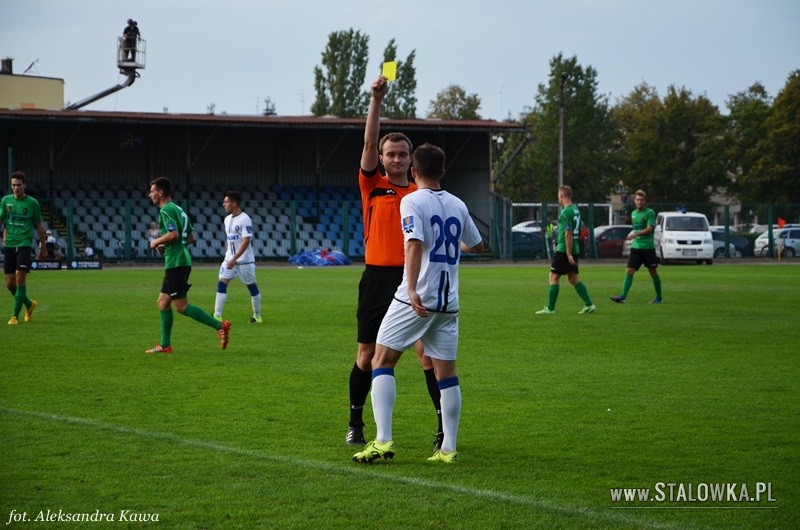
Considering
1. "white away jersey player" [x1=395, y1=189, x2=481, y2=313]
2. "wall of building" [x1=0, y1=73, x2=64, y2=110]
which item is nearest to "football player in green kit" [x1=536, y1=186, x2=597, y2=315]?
"white away jersey player" [x1=395, y1=189, x2=481, y2=313]

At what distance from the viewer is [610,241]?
49.6 metres

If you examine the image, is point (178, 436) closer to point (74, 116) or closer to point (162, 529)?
point (162, 529)

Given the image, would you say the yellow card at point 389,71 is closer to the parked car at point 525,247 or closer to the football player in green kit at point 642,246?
the football player in green kit at point 642,246

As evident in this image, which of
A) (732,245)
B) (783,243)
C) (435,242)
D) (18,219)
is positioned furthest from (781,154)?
(435,242)

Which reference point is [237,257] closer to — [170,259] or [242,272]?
[242,272]

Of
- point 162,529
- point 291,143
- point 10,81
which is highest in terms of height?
point 10,81

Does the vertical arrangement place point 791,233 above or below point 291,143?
below

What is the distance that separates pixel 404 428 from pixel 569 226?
10.8 m

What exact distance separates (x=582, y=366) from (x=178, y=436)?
5.61 m

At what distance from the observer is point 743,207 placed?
180 feet

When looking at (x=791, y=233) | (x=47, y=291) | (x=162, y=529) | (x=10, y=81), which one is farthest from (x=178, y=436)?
(x=10, y=81)

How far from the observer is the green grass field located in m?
5.96

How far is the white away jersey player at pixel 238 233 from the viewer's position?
1744cm

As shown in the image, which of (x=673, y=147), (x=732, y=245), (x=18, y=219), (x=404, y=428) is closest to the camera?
(x=404, y=428)
